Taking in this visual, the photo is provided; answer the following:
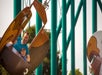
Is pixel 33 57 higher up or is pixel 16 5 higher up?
pixel 16 5

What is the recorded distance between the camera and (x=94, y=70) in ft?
2.64

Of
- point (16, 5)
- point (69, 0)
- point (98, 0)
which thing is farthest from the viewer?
point (98, 0)

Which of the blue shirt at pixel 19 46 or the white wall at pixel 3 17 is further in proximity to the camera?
the white wall at pixel 3 17

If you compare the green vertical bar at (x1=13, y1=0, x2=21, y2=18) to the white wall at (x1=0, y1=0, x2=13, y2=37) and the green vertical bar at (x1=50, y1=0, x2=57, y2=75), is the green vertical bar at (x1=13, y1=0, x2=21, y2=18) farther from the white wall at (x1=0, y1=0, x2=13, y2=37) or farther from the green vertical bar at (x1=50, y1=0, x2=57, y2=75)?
the green vertical bar at (x1=50, y1=0, x2=57, y2=75)

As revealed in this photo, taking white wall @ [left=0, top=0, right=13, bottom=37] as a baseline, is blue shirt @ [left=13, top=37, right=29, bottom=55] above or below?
below

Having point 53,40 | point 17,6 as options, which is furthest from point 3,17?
point 17,6

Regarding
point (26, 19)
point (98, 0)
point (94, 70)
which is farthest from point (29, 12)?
point (98, 0)

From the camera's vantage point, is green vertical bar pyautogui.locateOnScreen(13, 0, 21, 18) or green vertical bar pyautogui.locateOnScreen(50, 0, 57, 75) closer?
green vertical bar pyautogui.locateOnScreen(13, 0, 21, 18)

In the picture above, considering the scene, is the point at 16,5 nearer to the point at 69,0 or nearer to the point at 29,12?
the point at 29,12

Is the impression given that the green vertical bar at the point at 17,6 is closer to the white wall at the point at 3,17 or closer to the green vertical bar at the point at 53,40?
the white wall at the point at 3,17

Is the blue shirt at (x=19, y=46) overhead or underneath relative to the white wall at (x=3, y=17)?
underneath

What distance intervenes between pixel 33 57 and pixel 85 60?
455 millimetres

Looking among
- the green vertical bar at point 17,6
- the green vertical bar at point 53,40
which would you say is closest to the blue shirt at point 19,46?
the green vertical bar at point 17,6

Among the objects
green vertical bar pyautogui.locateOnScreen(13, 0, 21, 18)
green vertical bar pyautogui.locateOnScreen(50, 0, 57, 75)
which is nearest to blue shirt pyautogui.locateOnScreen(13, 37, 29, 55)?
green vertical bar pyautogui.locateOnScreen(13, 0, 21, 18)
